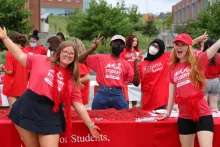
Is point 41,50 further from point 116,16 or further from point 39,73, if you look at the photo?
point 116,16

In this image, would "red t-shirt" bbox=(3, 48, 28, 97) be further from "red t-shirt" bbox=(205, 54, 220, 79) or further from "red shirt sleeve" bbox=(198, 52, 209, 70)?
"red t-shirt" bbox=(205, 54, 220, 79)

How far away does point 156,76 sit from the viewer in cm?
485

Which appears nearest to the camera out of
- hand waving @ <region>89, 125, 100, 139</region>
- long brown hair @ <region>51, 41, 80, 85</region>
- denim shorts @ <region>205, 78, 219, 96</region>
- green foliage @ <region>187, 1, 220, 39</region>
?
long brown hair @ <region>51, 41, 80, 85</region>

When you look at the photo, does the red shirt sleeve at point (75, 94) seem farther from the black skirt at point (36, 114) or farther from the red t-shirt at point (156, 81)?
the red t-shirt at point (156, 81)

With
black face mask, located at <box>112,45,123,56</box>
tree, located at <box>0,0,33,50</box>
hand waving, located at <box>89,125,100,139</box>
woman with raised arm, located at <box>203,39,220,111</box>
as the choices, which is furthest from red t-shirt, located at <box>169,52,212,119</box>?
tree, located at <box>0,0,33,50</box>

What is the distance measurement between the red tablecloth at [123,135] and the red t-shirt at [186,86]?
16.2 inches

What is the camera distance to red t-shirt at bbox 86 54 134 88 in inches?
189

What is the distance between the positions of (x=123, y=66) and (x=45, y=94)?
1885 mm

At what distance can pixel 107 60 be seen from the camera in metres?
4.87

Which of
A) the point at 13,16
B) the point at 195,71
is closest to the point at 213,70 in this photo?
the point at 195,71

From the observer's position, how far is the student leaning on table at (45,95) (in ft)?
10.7

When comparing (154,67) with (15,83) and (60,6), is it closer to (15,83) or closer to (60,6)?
(15,83)

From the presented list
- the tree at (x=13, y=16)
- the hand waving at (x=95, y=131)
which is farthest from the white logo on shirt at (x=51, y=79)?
the tree at (x=13, y=16)

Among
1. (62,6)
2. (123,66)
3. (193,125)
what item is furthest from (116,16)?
(62,6)
